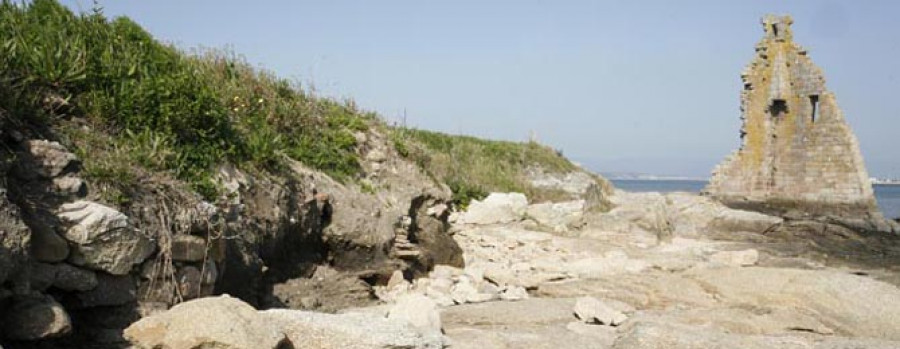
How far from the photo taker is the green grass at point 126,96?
606 centimetres

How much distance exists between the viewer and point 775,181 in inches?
917

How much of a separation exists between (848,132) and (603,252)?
1459 cm

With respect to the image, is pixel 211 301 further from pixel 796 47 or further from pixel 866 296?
pixel 796 47

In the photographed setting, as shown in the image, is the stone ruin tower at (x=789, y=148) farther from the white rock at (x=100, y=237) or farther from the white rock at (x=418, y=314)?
the white rock at (x=100, y=237)

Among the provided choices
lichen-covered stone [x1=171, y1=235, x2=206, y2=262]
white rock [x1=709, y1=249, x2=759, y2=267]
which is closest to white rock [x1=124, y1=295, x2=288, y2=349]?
lichen-covered stone [x1=171, y1=235, x2=206, y2=262]

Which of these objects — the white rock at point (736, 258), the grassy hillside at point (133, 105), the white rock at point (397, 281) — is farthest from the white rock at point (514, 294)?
the white rock at point (736, 258)

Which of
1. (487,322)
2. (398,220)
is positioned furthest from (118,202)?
(398,220)

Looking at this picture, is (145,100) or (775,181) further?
(775,181)

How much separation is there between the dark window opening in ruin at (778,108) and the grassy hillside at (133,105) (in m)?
17.5

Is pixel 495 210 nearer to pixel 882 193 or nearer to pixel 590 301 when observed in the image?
pixel 590 301

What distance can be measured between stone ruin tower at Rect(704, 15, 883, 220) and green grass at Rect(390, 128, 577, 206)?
6101 millimetres

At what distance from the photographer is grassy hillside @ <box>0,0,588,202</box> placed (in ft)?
19.6

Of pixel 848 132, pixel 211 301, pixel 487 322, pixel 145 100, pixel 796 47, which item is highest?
pixel 796 47

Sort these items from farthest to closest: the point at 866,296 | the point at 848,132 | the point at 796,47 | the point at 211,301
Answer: the point at 796,47 < the point at 848,132 < the point at 866,296 < the point at 211,301
